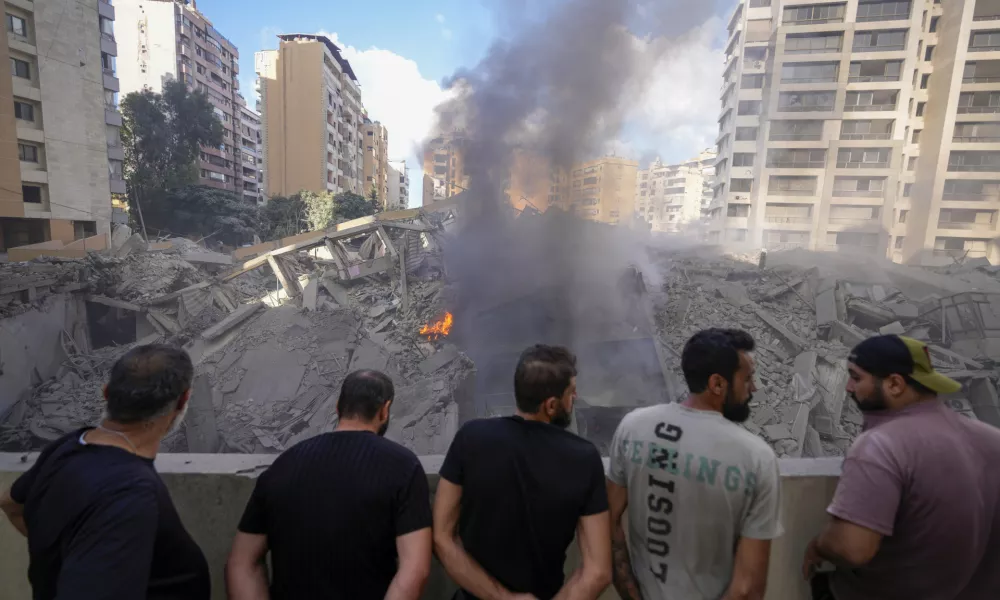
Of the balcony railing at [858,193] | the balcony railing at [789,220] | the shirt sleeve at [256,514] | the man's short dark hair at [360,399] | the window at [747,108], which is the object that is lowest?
the shirt sleeve at [256,514]

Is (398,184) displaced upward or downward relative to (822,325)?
upward

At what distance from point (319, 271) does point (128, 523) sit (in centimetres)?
1455

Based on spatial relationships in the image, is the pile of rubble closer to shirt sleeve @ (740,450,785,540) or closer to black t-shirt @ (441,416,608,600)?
shirt sleeve @ (740,450,785,540)

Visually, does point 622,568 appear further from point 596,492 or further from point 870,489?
point 870,489

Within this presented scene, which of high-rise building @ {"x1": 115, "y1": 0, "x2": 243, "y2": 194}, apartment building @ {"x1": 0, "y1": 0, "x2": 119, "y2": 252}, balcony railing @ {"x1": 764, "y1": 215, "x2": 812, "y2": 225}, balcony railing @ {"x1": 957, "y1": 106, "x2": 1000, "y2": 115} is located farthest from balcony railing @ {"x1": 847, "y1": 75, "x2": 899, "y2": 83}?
high-rise building @ {"x1": 115, "y1": 0, "x2": 243, "y2": 194}

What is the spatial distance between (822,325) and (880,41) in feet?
88.1

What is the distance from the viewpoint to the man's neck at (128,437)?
127cm

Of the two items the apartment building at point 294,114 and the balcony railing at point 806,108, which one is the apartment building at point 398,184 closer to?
the apartment building at point 294,114

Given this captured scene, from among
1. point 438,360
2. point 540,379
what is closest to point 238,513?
point 540,379

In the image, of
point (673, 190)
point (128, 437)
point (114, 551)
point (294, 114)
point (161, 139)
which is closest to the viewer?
point (114, 551)

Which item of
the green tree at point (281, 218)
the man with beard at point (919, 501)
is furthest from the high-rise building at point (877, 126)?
the man with beard at point (919, 501)

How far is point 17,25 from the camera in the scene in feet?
68.2

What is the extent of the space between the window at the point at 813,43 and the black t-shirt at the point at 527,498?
37991 millimetres

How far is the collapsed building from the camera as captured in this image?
9.41m
